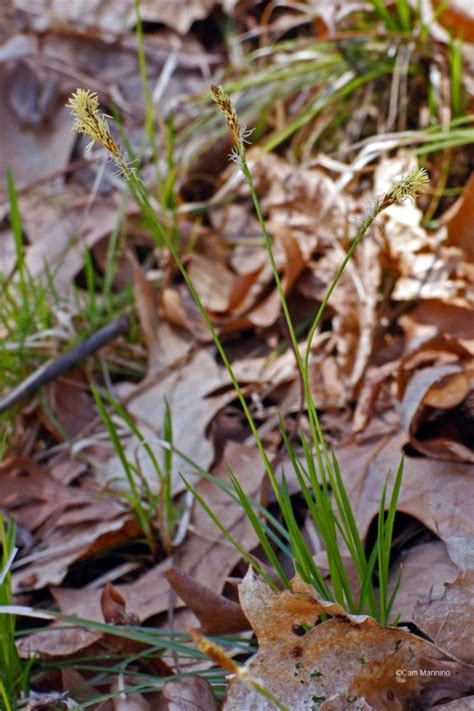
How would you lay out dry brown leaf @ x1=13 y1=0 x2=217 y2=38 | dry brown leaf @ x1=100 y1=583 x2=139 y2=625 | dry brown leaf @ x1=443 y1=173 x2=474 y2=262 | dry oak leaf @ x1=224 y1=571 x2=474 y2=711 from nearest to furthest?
dry oak leaf @ x1=224 y1=571 x2=474 y2=711, dry brown leaf @ x1=100 y1=583 x2=139 y2=625, dry brown leaf @ x1=443 y1=173 x2=474 y2=262, dry brown leaf @ x1=13 y1=0 x2=217 y2=38

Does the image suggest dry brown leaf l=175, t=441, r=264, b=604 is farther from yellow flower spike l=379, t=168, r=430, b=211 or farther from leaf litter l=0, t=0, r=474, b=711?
yellow flower spike l=379, t=168, r=430, b=211

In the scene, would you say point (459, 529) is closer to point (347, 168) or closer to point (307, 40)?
point (347, 168)

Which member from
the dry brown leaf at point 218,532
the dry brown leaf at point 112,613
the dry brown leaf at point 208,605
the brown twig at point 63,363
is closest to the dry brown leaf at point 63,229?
the brown twig at point 63,363

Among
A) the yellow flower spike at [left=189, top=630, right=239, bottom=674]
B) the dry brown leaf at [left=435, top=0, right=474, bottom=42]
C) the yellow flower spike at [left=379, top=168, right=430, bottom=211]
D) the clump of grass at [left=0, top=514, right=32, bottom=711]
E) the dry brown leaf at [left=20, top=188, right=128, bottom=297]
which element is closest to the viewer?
the yellow flower spike at [left=189, top=630, right=239, bottom=674]

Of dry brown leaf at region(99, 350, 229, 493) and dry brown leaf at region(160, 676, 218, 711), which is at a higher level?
dry brown leaf at region(99, 350, 229, 493)

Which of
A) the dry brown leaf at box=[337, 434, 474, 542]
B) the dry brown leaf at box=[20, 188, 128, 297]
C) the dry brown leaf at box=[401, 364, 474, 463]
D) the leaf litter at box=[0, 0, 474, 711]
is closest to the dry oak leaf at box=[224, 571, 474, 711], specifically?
the leaf litter at box=[0, 0, 474, 711]

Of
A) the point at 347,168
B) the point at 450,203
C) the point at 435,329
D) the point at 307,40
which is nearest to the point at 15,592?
the point at 435,329
